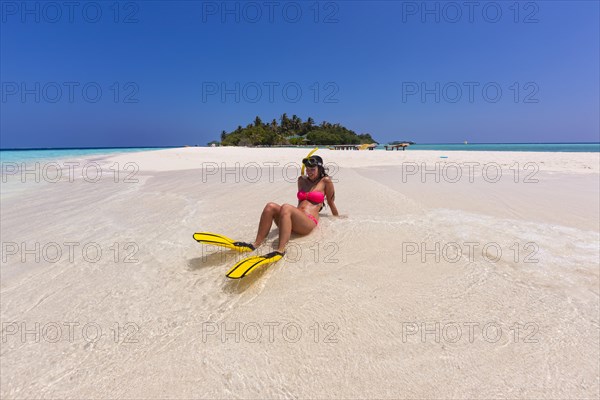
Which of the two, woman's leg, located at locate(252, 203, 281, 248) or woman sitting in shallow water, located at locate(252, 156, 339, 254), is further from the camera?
woman's leg, located at locate(252, 203, 281, 248)

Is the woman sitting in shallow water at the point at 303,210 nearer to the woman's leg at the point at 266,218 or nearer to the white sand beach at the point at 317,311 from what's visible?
the woman's leg at the point at 266,218

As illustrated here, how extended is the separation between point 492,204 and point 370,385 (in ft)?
18.8

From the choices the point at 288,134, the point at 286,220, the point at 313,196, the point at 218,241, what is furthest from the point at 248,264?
the point at 288,134

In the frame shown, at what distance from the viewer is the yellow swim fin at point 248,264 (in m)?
2.80

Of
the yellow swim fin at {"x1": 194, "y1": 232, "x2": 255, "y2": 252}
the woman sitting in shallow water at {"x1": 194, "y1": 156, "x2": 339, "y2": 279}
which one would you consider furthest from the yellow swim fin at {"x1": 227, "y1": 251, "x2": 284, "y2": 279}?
the yellow swim fin at {"x1": 194, "y1": 232, "x2": 255, "y2": 252}

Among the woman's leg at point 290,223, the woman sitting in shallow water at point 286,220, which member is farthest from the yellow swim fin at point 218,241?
the woman's leg at point 290,223

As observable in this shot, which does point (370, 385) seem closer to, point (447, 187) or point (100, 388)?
point (100, 388)

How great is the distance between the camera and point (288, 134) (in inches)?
3585

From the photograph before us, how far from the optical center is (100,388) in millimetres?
1912

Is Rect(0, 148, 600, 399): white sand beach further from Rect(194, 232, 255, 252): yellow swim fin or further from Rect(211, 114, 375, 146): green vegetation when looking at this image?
Rect(211, 114, 375, 146): green vegetation

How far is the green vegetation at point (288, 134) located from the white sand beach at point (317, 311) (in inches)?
2822

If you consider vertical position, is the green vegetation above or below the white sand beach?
above

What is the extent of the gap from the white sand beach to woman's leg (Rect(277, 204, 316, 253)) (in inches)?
5.6

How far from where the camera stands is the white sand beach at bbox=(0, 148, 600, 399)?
1891 mm
